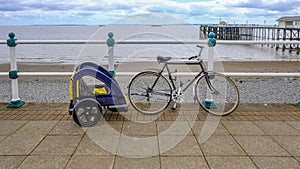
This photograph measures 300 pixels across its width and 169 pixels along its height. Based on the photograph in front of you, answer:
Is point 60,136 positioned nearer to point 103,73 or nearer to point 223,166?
point 103,73

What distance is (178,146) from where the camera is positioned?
12.5 ft

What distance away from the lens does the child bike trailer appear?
454 cm

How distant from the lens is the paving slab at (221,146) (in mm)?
3641

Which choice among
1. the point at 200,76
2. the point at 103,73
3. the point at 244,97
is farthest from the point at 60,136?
the point at 244,97

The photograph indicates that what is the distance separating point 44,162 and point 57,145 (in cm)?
48

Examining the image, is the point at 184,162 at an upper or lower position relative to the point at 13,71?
lower

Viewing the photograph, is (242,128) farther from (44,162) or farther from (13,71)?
(13,71)

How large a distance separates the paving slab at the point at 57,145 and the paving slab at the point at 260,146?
2039 millimetres

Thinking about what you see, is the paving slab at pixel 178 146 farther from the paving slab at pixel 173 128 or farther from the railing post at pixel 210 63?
the railing post at pixel 210 63

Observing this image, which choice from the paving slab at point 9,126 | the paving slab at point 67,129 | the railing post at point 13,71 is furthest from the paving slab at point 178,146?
the railing post at point 13,71

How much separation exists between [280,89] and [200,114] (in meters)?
5.15

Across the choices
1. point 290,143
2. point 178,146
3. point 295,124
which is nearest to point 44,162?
point 178,146

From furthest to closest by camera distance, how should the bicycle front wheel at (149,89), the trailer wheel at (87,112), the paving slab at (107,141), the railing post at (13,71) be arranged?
1. the railing post at (13,71)
2. the bicycle front wheel at (149,89)
3. the trailer wheel at (87,112)
4. the paving slab at (107,141)

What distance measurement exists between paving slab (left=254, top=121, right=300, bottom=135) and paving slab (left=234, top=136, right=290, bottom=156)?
29 centimetres
